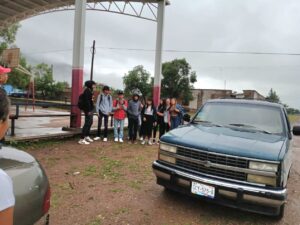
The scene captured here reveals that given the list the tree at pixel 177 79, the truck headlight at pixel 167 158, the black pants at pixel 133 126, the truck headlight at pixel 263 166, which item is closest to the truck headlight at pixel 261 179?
the truck headlight at pixel 263 166

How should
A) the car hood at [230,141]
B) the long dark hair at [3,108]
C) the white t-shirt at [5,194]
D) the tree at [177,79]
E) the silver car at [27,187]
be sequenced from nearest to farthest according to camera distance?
the white t-shirt at [5,194] → the long dark hair at [3,108] → the silver car at [27,187] → the car hood at [230,141] → the tree at [177,79]

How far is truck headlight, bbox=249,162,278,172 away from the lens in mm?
3771

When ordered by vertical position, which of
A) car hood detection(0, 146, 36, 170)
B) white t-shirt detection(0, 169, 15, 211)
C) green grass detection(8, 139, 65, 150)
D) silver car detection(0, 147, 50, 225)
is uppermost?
white t-shirt detection(0, 169, 15, 211)

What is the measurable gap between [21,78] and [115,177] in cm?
3494

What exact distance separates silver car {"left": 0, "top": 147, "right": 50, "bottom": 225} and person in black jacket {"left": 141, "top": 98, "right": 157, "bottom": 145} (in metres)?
7.51

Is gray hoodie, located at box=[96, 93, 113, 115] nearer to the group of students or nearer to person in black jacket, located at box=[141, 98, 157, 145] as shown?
the group of students

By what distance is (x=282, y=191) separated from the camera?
377 centimetres

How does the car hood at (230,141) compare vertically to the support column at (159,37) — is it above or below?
below

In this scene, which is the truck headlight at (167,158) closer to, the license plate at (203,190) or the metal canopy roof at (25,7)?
the license plate at (203,190)

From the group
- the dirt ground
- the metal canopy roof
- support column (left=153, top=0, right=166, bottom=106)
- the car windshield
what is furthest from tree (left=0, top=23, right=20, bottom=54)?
the car windshield

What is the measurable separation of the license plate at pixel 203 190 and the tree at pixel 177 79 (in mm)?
42681

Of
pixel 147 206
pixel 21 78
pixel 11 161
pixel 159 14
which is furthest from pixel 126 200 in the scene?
pixel 21 78

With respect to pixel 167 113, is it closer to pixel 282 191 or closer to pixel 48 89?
pixel 282 191

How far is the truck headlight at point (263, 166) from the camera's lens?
3771mm
